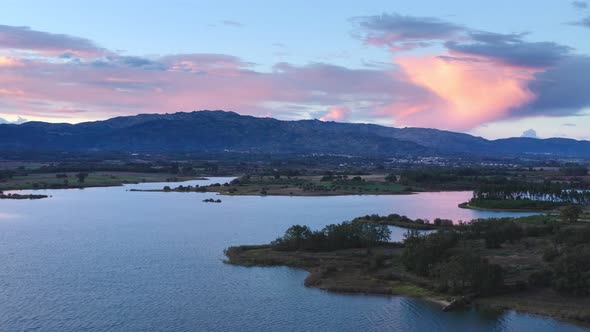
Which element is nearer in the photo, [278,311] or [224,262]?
[278,311]

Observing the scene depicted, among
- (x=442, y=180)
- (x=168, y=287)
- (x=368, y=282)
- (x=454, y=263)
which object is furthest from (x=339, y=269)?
(x=442, y=180)

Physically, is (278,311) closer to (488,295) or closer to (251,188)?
(488,295)

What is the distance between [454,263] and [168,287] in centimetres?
2259

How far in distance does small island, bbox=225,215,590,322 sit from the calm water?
191cm

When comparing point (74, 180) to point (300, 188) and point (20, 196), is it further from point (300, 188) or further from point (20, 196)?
point (300, 188)

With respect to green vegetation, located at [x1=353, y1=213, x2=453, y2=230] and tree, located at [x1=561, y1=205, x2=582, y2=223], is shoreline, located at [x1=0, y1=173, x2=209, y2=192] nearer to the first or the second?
green vegetation, located at [x1=353, y1=213, x2=453, y2=230]

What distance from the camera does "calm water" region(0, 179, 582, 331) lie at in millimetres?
41094

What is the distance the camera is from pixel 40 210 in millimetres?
103500

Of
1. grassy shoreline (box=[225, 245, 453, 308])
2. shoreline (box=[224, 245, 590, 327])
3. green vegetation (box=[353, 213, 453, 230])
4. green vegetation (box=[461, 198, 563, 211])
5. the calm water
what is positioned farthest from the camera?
green vegetation (box=[461, 198, 563, 211])

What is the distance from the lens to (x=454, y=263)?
156 ft

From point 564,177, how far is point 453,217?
354 ft

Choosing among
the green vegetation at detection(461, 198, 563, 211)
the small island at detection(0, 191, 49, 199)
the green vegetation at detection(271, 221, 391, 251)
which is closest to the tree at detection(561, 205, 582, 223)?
the green vegetation at detection(461, 198, 563, 211)

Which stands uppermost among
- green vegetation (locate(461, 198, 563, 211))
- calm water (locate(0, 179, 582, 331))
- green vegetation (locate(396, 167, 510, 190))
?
green vegetation (locate(396, 167, 510, 190))

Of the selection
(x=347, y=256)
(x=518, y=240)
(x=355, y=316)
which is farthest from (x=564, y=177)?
(x=355, y=316)
